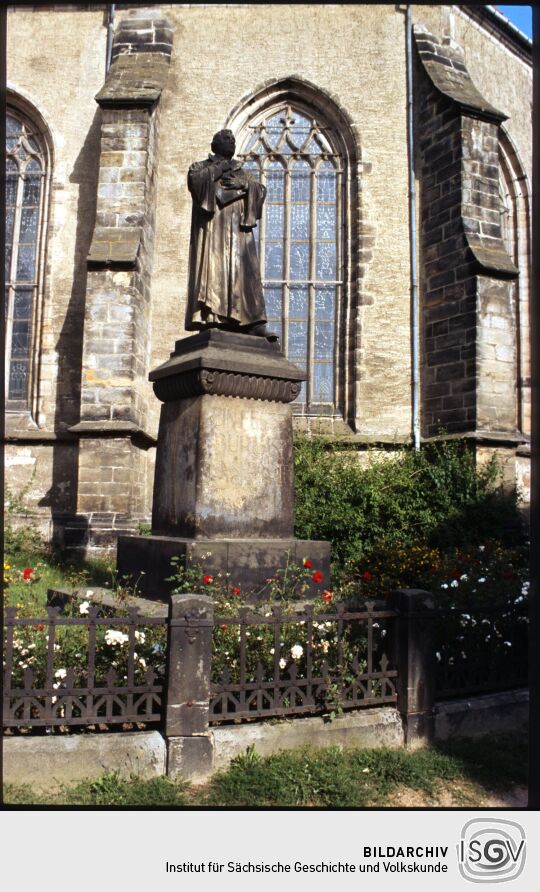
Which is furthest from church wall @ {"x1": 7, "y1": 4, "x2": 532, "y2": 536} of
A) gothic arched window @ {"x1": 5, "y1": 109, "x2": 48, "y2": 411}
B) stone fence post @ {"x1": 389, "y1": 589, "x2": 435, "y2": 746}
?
stone fence post @ {"x1": 389, "y1": 589, "x2": 435, "y2": 746}

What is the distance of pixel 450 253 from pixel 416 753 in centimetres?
882

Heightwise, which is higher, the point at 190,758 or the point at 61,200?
the point at 61,200

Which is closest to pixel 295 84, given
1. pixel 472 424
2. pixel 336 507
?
pixel 472 424

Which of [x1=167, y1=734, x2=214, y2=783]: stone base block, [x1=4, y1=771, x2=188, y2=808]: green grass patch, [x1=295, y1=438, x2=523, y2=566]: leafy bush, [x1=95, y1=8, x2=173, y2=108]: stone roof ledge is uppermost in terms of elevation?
[x1=95, y1=8, x2=173, y2=108]: stone roof ledge

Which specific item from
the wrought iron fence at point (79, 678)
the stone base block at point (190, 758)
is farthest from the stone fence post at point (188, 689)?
the wrought iron fence at point (79, 678)

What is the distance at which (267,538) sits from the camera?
5.81 metres

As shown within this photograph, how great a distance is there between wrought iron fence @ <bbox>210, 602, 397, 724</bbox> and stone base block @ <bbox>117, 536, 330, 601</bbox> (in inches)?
26.9

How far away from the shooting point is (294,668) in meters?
4.28

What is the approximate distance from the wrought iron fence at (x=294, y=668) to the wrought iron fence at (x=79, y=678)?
0.41m

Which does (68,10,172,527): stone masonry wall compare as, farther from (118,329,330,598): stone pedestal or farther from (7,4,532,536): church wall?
(118,329,330,598): stone pedestal

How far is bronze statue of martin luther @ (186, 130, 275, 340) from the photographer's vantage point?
613cm

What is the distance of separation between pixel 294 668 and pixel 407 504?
6682mm

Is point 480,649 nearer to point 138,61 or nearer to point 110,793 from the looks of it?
point 110,793

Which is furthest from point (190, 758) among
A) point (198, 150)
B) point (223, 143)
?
point (198, 150)
